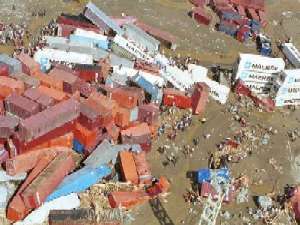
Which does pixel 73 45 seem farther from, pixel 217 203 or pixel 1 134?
pixel 217 203

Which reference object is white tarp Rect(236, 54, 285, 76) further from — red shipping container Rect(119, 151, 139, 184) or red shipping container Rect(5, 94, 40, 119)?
red shipping container Rect(5, 94, 40, 119)

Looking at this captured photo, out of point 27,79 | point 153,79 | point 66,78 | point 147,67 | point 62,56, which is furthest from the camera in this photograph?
point 147,67

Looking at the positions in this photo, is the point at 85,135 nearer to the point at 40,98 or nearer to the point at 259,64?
the point at 40,98

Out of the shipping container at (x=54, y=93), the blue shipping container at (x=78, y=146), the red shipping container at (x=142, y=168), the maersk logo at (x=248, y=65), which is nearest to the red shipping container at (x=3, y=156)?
the blue shipping container at (x=78, y=146)

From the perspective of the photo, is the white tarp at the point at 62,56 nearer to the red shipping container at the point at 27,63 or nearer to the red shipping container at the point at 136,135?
the red shipping container at the point at 27,63

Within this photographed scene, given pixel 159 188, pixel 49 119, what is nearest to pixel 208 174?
pixel 159 188

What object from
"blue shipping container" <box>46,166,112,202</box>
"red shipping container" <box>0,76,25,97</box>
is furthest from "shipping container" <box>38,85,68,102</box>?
"blue shipping container" <box>46,166,112,202</box>

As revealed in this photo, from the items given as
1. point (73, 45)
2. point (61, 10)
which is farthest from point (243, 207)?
point (61, 10)
